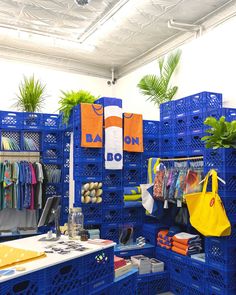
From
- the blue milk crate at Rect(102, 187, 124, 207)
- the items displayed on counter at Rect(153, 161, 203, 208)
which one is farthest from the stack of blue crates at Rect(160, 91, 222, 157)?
the blue milk crate at Rect(102, 187, 124, 207)

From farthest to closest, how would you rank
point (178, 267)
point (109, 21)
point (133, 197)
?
point (109, 21), point (133, 197), point (178, 267)

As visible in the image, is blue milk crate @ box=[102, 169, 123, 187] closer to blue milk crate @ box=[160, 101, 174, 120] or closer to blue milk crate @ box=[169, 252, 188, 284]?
blue milk crate @ box=[160, 101, 174, 120]

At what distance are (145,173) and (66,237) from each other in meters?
2.61

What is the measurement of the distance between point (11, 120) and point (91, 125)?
173 cm

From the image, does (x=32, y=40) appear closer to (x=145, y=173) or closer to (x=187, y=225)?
(x=145, y=173)

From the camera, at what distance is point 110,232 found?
5.38m

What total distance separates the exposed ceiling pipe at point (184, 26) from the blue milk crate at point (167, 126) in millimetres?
1569

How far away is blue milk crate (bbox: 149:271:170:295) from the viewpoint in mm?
4743

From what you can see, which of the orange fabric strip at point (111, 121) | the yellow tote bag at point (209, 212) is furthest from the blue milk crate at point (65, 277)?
the orange fabric strip at point (111, 121)

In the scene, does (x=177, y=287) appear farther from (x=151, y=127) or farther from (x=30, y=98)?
(x=30, y=98)

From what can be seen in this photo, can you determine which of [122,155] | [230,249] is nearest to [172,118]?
[122,155]

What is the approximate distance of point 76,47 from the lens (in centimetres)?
680

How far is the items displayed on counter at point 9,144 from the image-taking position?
593 centimetres

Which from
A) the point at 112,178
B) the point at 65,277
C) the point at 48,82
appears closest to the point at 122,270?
the point at 65,277
